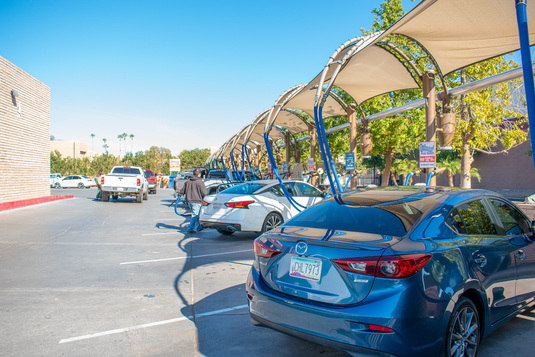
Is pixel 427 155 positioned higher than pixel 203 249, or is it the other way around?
pixel 427 155

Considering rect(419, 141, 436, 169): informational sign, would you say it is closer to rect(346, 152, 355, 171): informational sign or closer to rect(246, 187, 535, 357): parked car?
rect(346, 152, 355, 171): informational sign

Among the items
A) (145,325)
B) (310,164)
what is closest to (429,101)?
(310,164)

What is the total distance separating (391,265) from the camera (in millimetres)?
2914

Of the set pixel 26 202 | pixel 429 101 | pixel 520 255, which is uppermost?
pixel 429 101

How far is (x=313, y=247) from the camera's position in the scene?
327 cm

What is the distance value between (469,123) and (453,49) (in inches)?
462

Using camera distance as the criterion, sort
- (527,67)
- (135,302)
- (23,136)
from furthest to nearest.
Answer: (23,136) → (135,302) → (527,67)

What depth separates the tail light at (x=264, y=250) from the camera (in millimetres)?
3551

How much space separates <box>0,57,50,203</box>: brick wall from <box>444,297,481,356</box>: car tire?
1913 cm

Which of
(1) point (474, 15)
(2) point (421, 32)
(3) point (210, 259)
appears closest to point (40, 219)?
(3) point (210, 259)

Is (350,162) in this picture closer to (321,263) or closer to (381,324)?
(321,263)

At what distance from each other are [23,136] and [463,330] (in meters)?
21.3

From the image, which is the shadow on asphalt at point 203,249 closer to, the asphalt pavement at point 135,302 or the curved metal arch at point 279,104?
the asphalt pavement at point 135,302

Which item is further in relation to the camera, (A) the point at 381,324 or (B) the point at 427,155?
(B) the point at 427,155
